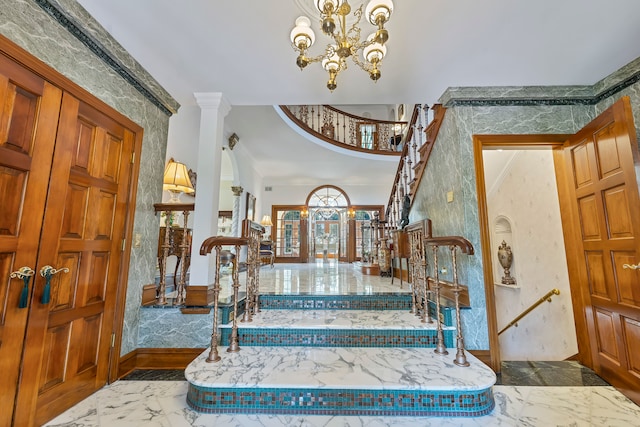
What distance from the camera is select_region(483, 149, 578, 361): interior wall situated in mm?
3365

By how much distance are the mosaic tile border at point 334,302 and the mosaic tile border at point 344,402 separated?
1.14 metres

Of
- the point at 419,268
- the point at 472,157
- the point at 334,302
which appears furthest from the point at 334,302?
the point at 472,157

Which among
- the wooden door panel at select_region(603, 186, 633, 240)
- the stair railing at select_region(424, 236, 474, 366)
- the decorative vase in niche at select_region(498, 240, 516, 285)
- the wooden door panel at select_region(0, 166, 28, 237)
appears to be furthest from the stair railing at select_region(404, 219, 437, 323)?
the wooden door panel at select_region(0, 166, 28, 237)

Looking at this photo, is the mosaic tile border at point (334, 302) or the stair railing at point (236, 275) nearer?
the stair railing at point (236, 275)

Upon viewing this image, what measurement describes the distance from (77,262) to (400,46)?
2.90 m

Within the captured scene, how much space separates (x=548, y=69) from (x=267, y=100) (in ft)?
8.84

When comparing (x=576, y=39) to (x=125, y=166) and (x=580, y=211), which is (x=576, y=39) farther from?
(x=125, y=166)

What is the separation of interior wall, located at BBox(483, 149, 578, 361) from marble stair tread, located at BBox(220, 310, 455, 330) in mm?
2297

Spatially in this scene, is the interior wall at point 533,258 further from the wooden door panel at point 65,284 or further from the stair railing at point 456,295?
the wooden door panel at point 65,284

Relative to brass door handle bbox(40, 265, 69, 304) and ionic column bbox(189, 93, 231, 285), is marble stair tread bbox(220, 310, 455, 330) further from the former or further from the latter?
brass door handle bbox(40, 265, 69, 304)

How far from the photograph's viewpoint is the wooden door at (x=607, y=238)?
6.20ft

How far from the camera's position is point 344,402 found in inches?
65.3

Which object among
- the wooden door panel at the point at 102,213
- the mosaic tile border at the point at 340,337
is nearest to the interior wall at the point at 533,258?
the mosaic tile border at the point at 340,337

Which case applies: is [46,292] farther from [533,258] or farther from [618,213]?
[533,258]
